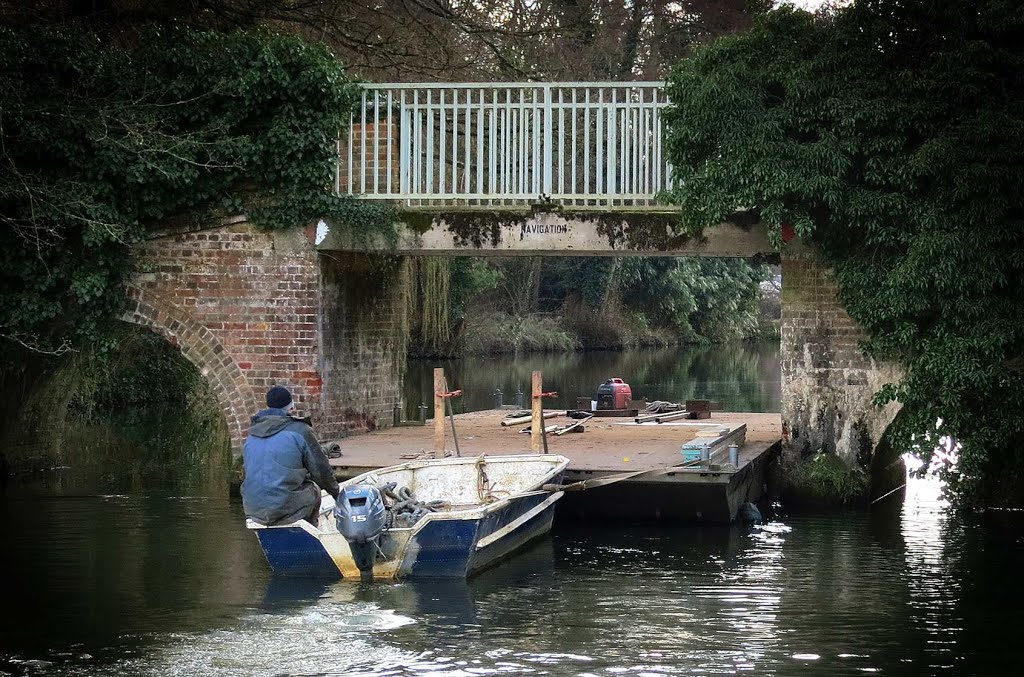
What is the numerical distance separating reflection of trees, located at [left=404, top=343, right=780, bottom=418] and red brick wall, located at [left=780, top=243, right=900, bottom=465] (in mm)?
12015

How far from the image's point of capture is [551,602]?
41.3 ft

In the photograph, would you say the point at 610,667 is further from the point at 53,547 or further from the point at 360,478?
the point at 53,547

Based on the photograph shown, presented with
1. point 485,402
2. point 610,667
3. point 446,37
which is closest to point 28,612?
point 610,667

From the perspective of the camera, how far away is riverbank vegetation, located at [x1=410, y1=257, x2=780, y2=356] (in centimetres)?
4950

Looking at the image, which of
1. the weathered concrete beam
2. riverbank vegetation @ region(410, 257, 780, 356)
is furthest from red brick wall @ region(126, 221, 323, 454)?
riverbank vegetation @ region(410, 257, 780, 356)

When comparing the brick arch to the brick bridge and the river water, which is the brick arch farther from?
the river water

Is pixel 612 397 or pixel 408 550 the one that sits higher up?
pixel 612 397

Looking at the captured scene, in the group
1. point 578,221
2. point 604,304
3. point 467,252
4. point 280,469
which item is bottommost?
point 280,469

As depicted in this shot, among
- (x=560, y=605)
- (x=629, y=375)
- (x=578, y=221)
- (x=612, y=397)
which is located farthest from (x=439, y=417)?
(x=629, y=375)

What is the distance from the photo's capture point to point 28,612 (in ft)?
40.0

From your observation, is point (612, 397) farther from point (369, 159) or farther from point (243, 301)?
point (243, 301)

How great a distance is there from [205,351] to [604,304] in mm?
35701

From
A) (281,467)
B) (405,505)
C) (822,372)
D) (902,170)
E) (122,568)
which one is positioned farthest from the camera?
(822,372)

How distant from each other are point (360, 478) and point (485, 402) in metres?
17.7
